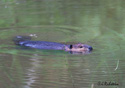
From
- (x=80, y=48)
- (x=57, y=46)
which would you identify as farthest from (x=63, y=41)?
(x=80, y=48)

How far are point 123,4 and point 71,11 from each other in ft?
6.10

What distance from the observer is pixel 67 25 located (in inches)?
271

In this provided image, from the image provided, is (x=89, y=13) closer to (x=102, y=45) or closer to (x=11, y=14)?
(x=11, y=14)

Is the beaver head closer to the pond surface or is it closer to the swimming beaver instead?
the swimming beaver

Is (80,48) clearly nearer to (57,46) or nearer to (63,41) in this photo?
(57,46)

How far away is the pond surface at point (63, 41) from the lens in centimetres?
361

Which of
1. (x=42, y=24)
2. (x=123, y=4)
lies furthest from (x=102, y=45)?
(x=123, y=4)

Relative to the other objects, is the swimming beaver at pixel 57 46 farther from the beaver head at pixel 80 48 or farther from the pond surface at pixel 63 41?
the pond surface at pixel 63 41

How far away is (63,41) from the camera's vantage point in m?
5.81

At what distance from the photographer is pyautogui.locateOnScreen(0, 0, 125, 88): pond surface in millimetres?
3611

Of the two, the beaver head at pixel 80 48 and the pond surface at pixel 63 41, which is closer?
the pond surface at pixel 63 41

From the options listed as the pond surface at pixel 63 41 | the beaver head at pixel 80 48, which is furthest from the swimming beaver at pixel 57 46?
the pond surface at pixel 63 41

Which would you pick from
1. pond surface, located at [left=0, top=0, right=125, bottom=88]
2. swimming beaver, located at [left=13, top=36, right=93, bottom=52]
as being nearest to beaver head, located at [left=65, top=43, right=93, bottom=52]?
swimming beaver, located at [left=13, top=36, right=93, bottom=52]

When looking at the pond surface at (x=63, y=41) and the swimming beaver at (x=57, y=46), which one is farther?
the swimming beaver at (x=57, y=46)
